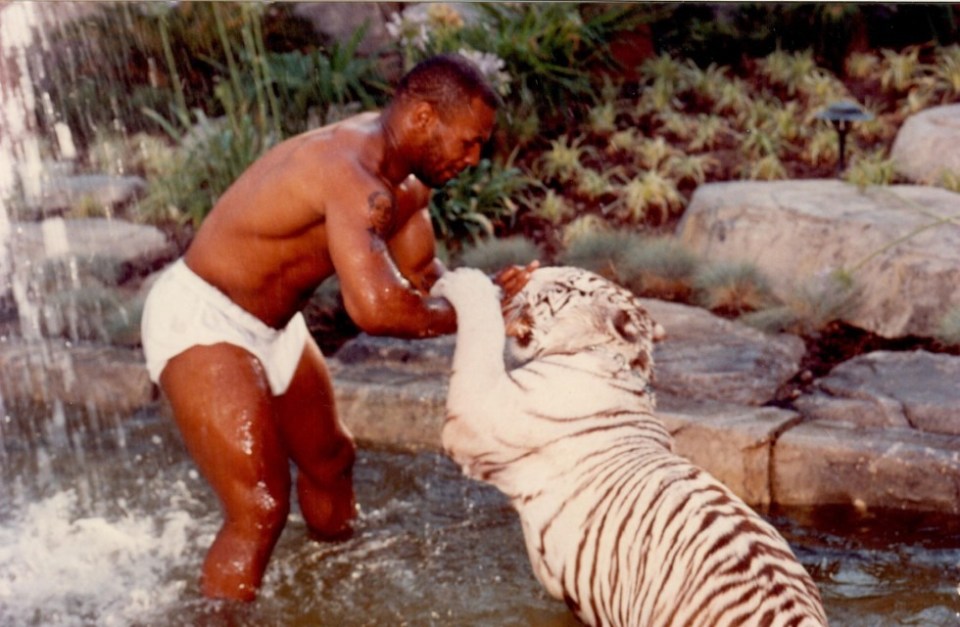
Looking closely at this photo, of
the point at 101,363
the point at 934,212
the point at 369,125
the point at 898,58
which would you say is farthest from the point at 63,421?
the point at 898,58

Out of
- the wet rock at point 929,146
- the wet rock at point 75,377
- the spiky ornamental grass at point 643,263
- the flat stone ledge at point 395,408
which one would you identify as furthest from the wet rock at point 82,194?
the wet rock at point 929,146

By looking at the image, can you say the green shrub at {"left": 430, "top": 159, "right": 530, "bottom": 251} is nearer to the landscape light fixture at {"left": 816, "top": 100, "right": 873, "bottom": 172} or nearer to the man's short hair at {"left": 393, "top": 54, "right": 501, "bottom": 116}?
the landscape light fixture at {"left": 816, "top": 100, "right": 873, "bottom": 172}

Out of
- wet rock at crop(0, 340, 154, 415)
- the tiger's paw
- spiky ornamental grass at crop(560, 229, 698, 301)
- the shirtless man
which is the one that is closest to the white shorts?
the shirtless man

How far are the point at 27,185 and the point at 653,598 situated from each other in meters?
7.02

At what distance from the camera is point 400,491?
4789 millimetres

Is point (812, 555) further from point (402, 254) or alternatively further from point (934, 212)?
point (934, 212)

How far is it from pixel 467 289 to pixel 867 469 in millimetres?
1816

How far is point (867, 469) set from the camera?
4.39 m

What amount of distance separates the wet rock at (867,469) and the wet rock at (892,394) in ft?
0.44

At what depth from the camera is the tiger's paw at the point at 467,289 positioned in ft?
11.2

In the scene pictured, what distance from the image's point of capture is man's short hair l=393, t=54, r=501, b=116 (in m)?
3.41

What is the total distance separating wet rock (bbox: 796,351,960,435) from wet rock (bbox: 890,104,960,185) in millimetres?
2026

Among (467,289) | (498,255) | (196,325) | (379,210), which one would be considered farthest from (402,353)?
(379,210)

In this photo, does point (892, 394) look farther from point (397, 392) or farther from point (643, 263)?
point (397, 392)
